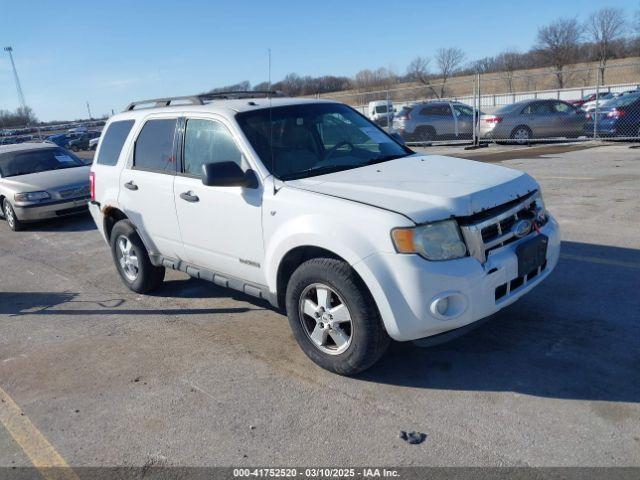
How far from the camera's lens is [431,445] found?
121 inches

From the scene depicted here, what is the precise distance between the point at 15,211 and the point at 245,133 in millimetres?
7689

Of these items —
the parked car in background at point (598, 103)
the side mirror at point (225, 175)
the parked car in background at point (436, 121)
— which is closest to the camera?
the side mirror at point (225, 175)

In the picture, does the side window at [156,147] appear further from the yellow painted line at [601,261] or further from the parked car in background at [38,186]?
the parked car in background at [38,186]

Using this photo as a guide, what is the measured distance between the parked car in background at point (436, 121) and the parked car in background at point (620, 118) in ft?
14.0

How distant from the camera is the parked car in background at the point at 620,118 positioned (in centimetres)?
1539

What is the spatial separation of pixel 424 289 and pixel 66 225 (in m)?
9.26

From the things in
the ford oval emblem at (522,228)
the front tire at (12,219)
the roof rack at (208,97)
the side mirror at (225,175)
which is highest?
the roof rack at (208,97)

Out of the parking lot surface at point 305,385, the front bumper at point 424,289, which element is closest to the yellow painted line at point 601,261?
the parking lot surface at point 305,385

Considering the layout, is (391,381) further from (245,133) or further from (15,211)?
(15,211)

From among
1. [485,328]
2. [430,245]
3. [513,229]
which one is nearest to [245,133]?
[430,245]

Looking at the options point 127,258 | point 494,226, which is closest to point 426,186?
point 494,226

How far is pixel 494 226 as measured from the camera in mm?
3629

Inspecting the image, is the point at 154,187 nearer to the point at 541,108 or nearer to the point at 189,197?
the point at 189,197

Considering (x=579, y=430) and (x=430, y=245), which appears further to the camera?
(x=430, y=245)
